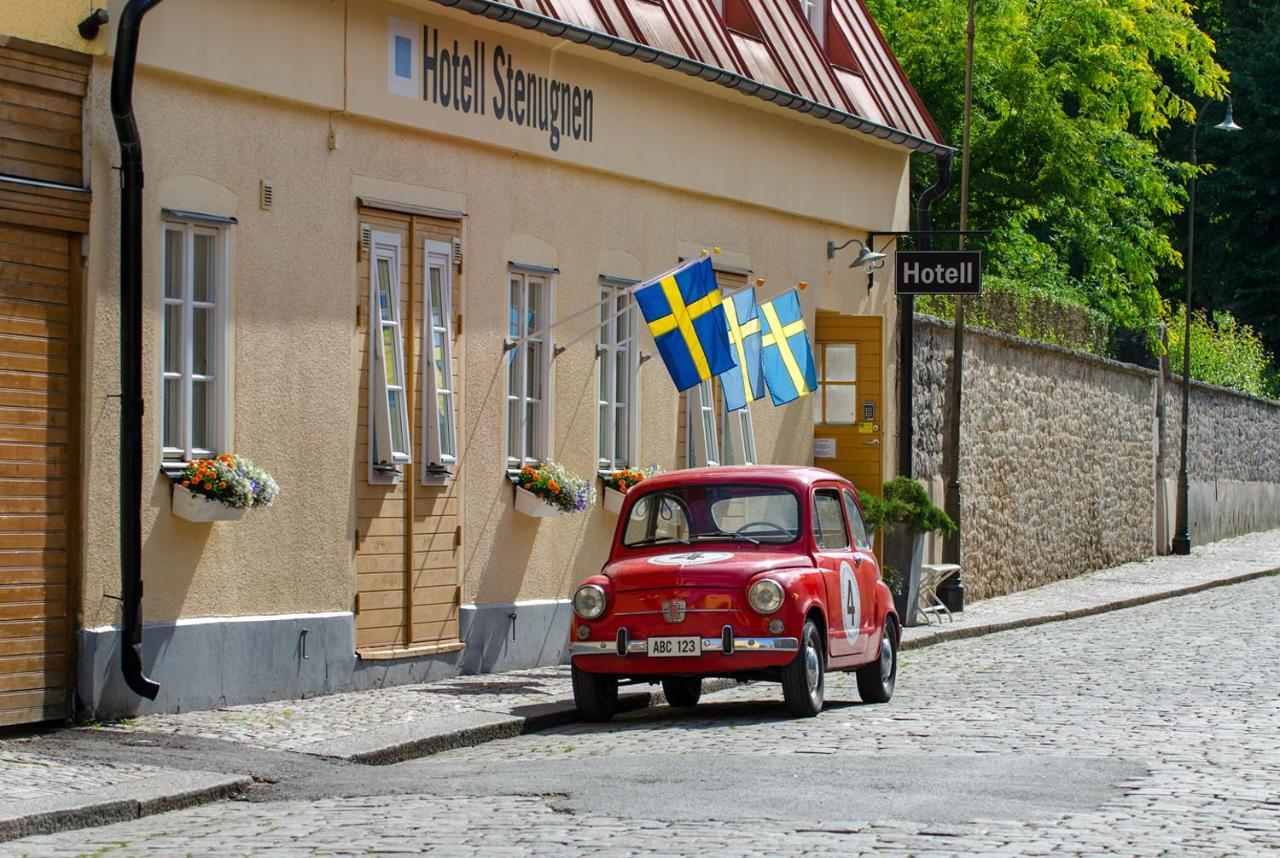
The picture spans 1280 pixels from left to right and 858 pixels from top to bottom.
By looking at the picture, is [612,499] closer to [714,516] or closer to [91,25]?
[714,516]

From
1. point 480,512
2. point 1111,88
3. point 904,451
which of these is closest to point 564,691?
point 480,512

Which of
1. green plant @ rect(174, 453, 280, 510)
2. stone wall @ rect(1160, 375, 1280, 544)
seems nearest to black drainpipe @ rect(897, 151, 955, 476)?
green plant @ rect(174, 453, 280, 510)

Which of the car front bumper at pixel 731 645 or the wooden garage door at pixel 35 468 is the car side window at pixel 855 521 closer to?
the car front bumper at pixel 731 645

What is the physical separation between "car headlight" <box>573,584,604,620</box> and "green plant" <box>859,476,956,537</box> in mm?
8423

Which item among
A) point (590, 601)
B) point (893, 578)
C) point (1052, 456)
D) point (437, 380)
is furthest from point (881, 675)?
point (1052, 456)

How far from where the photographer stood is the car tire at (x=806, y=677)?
535 inches

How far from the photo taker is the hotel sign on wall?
16.0 meters

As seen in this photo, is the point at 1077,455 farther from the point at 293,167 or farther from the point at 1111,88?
the point at 293,167

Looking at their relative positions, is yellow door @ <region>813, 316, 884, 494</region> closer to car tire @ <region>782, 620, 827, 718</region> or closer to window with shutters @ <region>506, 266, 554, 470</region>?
window with shutters @ <region>506, 266, 554, 470</region>

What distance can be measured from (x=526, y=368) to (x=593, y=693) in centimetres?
445

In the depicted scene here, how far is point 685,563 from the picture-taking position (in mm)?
13898

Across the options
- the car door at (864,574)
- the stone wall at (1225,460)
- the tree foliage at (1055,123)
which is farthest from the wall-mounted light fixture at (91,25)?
the tree foliage at (1055,123)

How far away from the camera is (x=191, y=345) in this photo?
Result: 13961mm

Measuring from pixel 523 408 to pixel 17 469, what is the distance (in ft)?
19.0
